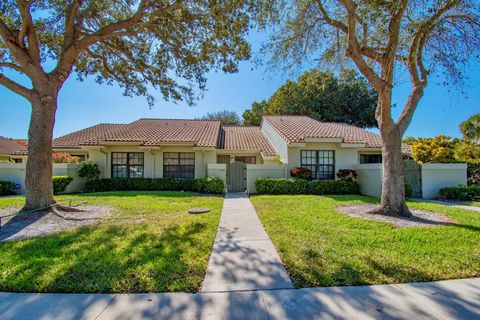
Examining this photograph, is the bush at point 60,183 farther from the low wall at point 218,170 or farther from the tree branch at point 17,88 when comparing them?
the low wall at point 218,170

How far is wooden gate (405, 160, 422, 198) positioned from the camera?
12.0m

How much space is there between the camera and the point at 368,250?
458 centimetres

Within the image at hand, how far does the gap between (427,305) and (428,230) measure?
152 inches

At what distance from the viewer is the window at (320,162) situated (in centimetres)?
1530

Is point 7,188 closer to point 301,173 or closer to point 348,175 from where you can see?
point 301,173

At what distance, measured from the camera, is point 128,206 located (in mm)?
9078

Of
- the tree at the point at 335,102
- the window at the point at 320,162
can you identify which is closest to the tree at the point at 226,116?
the tree at the point at 335,102

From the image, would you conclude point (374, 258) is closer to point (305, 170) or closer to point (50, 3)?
point (305, 170)

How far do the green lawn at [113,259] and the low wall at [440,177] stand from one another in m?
11.8

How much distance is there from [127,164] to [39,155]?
8.61 m

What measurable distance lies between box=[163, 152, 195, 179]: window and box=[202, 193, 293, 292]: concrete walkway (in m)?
10.4

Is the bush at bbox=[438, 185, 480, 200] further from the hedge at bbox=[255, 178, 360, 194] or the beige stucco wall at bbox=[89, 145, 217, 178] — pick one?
the beige stucco wall at bbox=[89, 145, 217, 178]

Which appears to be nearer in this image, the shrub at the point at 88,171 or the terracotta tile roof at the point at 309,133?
the shrub at the point at 88,171

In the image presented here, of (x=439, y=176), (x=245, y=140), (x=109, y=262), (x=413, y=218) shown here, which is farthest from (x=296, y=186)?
(x=109, y=262)
